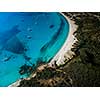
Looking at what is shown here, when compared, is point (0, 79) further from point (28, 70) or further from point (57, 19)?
point (57, 19)

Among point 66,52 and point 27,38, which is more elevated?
point 27,38

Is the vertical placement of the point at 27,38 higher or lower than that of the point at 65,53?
higher

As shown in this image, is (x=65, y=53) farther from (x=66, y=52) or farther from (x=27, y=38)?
(x=27, y=38)

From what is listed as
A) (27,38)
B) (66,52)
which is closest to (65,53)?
(66,52)
